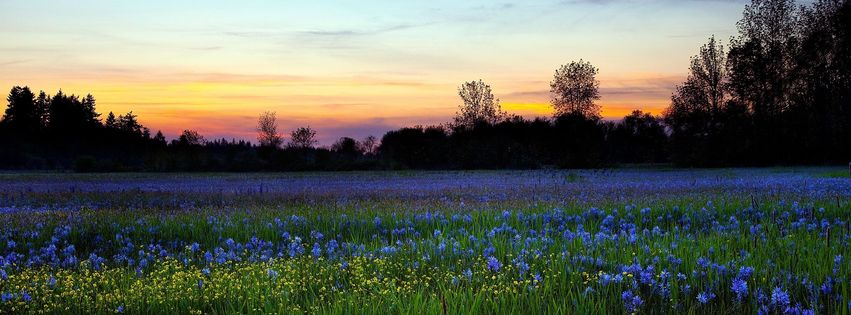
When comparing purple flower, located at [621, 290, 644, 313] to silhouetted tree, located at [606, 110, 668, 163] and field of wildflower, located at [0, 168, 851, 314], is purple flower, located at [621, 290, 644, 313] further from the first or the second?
silhouetted tree, located at [606, 110, 668, 163]

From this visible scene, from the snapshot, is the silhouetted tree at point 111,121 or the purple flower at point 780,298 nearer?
the purple flower at point 780,298

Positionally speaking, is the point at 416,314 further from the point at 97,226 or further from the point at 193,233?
the point at 97,226

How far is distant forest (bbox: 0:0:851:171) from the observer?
1873 inches

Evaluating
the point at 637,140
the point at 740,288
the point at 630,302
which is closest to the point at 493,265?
the point at 630,302

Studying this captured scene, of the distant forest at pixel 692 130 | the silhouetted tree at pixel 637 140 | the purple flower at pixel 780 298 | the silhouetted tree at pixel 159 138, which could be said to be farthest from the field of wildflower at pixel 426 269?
the silhouetted tree at pixel 159 138

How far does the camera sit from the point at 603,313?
3.70m

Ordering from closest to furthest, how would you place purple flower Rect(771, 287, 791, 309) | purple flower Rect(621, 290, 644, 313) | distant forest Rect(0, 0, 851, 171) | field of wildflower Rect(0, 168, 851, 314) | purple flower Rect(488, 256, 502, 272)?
purple flower Rect(771, 287, 791, 309) → purple flower Rect(621, 290, 644, 313) → field of wildflower Rect(0, 168, 851, 314) → purple flower Rect(488, 256, 502, 272) → distant forest Rect(0, 0, 851, 171)

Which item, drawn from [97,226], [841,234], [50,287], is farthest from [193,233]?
[841,234]

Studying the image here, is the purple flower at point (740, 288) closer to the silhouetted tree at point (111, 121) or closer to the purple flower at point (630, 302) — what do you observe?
the purple flower at point (630, 302)

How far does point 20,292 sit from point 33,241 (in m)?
3.33

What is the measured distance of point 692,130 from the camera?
53.8 meters

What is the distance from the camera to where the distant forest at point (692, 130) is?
47.6m

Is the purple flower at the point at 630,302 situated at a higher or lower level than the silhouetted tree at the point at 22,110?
lower

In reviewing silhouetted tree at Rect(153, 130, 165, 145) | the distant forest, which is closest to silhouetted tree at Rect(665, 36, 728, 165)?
the distant forest
